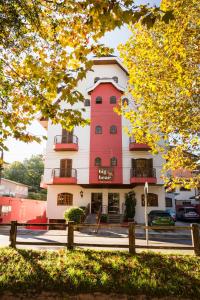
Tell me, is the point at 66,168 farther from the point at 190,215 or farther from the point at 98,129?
the point at 190,215

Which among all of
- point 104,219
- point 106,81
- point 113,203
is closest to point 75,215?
point 104,219

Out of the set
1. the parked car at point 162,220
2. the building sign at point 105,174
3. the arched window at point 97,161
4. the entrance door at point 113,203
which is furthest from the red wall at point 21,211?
the parked car at point 162,220

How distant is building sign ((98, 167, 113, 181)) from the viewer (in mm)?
24172

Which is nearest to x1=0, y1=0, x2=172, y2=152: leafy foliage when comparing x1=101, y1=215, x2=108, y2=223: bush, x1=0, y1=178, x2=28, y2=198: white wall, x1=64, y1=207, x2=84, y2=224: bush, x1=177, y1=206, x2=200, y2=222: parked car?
x1=64, y1=207, x2=84, y2=224: bush

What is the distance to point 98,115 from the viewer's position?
26.3 m

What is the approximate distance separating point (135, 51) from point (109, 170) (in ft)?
51.0

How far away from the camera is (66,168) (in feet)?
82.5

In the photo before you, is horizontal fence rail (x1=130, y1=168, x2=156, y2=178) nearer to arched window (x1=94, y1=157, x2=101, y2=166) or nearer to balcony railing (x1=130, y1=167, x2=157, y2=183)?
balcony railing (x1=130, y1=167, x2=157, y2=183)

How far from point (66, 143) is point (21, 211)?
34.9 feet

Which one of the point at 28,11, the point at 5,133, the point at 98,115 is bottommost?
the point at 5,133

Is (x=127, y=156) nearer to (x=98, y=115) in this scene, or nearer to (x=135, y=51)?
(x=98, y=115)

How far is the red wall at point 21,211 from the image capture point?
24.4m

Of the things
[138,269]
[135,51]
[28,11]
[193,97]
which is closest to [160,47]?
[135,51]

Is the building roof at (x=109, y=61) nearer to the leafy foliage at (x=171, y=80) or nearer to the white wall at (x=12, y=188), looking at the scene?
the leafy foliage at (x=171, y=80)
